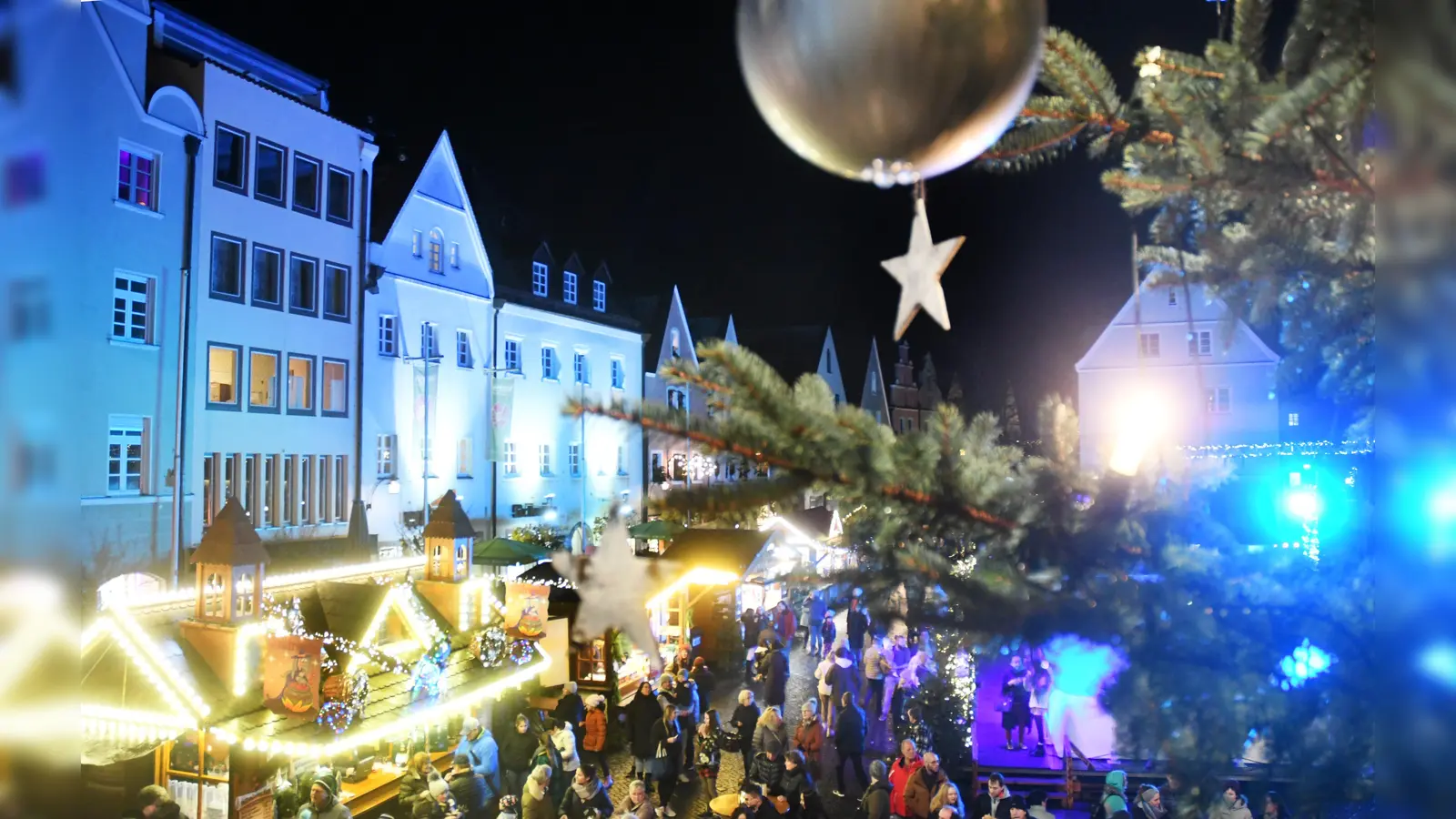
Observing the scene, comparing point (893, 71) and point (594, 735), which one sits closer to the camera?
point (893, 71)

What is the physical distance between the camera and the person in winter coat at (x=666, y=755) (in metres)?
9.98

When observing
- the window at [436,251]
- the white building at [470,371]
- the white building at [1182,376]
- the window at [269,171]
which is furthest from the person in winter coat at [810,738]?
the window at [436,251]

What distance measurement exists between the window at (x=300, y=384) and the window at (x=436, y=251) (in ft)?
15.4

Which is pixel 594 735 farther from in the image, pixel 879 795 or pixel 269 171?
pixel 269 171

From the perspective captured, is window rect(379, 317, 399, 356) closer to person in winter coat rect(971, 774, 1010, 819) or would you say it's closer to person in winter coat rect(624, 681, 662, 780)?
person in winter coat rect(624, 681, 662, 780)

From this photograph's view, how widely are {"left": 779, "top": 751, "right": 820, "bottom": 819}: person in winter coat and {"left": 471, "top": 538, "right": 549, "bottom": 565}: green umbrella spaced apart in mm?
10015

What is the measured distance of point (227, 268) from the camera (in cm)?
1820

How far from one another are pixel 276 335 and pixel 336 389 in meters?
1.98

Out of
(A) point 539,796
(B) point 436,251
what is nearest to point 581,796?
(A) point 539,796

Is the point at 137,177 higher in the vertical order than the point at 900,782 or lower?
higher

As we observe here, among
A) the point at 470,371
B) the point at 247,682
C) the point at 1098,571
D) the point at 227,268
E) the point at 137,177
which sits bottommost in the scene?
the point at 247,682

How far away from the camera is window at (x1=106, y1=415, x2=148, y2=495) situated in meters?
15.8

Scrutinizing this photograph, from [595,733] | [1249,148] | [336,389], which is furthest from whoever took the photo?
[336,389]

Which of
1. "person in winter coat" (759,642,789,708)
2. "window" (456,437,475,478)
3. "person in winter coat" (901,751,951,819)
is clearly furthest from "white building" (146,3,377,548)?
"person in winter coat" (901,751,951,819)
